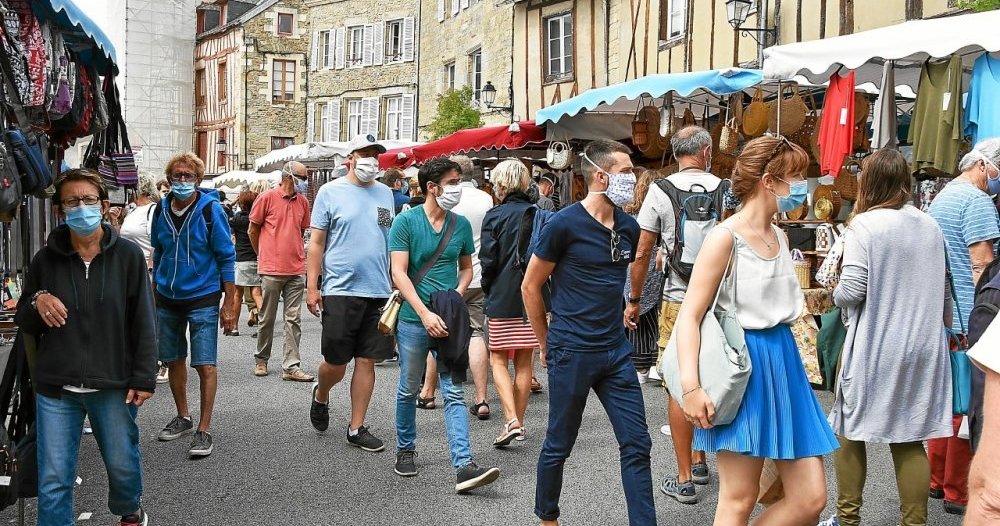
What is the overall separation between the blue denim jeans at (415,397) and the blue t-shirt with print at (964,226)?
8.30ft

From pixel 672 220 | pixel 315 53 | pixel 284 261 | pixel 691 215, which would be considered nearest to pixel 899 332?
pixel 691 215

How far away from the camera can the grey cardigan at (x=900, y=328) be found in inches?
162

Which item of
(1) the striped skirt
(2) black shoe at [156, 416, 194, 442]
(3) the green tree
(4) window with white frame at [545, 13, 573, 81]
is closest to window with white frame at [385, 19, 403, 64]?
(3) the green tree

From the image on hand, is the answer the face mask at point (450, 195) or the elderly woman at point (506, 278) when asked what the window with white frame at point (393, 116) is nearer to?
the elderly woman at point (506, 278)

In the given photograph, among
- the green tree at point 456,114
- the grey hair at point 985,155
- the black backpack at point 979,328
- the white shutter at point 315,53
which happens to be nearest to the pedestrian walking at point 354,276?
the grey hair at point 985,155

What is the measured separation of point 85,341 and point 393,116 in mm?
32129

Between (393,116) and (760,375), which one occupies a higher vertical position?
(393,116)

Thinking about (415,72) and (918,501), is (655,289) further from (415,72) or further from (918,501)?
(415,72)

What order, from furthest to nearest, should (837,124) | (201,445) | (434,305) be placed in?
(837,124)
(201,445)
(434,305)

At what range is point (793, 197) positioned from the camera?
11.1 feet

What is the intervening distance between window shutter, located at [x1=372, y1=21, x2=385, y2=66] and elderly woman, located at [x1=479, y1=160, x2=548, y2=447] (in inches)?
1182

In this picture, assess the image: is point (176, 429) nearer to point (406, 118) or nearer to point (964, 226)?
point (964, 226)

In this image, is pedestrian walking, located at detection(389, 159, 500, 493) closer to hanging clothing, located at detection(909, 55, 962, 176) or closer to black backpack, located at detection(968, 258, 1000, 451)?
black backpack, located at detection(968, 258, 1000, 451)

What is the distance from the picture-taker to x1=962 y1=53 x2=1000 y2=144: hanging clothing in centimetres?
605
